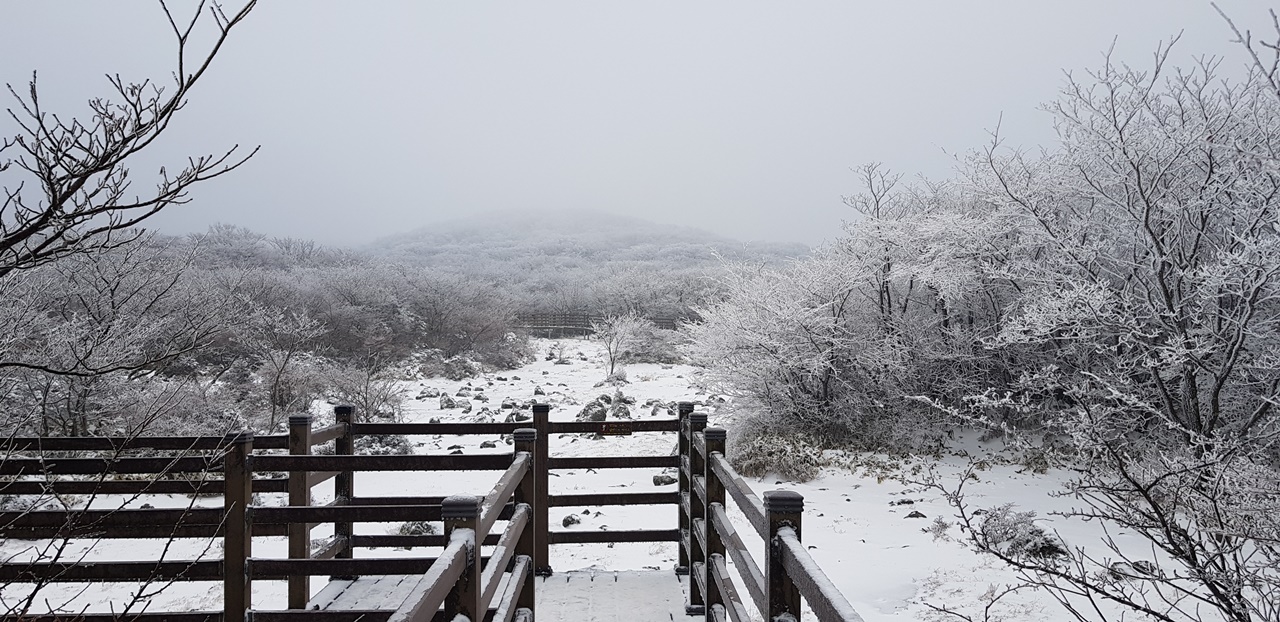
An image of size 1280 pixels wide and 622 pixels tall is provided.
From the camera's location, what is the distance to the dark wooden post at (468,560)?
2.28m

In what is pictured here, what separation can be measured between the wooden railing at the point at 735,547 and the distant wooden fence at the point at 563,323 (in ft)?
93.8

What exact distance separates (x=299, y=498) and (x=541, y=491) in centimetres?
154

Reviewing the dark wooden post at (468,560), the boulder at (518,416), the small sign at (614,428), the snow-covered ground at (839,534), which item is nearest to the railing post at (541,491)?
the small sign at (614,428)

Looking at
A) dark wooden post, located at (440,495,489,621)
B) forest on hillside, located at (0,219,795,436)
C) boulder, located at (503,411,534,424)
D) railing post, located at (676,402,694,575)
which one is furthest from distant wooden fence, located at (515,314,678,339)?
dark wooden post, located at (440,495,489,621)

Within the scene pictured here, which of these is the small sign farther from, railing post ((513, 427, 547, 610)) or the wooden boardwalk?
railing post ((513, 427, 547, 610))

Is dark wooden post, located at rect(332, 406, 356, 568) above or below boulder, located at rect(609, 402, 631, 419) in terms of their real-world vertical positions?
above

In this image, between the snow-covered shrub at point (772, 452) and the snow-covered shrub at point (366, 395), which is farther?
the snow-covered shrub at point (366, 395)

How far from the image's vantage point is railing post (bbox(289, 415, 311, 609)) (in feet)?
13.7

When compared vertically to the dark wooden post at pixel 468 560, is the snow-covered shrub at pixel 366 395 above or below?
below

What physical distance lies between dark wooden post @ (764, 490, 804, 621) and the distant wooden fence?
1215 inches

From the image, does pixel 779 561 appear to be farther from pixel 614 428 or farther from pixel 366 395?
pixel 366 395

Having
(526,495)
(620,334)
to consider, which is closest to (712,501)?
(526,495)

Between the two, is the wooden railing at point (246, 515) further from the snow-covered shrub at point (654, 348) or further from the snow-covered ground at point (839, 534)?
the snow-covered shrub at point (654, 348)

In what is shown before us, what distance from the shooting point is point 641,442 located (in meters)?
14.1
